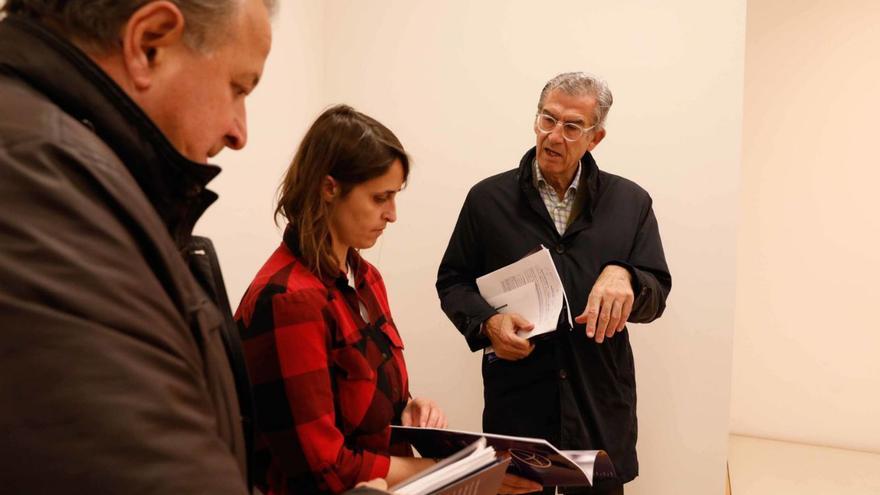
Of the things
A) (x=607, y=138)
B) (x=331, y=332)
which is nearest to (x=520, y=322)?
(x=331, y=332)

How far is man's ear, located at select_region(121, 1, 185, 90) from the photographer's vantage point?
59 cm

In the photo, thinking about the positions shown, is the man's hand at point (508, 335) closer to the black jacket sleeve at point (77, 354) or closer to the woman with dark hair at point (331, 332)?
the woman with dark hair at point (331, 332)

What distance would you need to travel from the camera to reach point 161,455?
0.49 meters

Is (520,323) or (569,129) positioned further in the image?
(569,129)

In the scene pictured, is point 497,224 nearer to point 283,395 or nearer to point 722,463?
point 283,395

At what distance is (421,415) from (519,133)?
143 cm

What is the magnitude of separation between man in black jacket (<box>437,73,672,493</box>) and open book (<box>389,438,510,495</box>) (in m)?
0.69

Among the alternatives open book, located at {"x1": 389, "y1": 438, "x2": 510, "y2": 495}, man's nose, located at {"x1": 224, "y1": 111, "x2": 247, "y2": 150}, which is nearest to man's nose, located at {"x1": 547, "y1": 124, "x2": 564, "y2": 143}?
open book, located at {"x1": 389, "y1": 438, "x2": 510, "y2": 495}

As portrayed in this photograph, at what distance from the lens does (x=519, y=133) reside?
256 centimetres

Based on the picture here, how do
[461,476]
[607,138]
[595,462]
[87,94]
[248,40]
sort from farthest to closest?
[607,138] < [595,462] < [461,476] < [248,40] < [87,94]

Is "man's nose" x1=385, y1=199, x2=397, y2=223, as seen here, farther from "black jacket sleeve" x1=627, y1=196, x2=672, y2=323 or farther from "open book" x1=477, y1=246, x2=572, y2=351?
"black jacket sleeve" x1=627, y1=196, x2=672, y2=323

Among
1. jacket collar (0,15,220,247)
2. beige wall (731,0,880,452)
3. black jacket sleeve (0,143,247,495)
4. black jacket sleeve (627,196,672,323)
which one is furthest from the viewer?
beige wall (731,0,880,452)

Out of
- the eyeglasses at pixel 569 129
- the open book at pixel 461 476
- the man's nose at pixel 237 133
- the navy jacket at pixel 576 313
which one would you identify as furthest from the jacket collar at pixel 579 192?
the man's nose at pixel 237 133

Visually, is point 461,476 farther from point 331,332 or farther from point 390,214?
point 390,214
